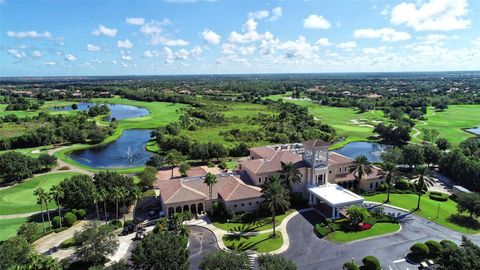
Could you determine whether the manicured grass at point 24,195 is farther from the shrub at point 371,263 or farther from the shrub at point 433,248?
the shrub at point 433,248

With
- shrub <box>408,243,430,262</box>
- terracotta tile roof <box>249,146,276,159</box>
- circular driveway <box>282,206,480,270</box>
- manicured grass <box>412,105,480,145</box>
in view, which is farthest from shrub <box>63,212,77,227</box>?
manicured grass <box>412,105,480,145</box>

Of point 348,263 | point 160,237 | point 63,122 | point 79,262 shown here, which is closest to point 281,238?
point 348,263

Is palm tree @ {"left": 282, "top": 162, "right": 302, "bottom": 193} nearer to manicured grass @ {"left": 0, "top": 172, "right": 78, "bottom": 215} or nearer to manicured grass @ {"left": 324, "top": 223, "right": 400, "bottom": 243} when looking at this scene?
manicured grass @ {"left": 324, "top": 223, "right": 400, "bottom": 243}

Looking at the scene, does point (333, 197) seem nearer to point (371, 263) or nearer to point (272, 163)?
point (272, 163)

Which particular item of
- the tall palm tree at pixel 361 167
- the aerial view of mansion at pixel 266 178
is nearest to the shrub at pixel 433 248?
the aerial view of mansion at pixel 266 178

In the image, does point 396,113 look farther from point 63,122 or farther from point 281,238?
point 63,122

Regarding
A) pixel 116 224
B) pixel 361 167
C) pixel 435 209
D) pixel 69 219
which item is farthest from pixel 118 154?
pixel 435 209
